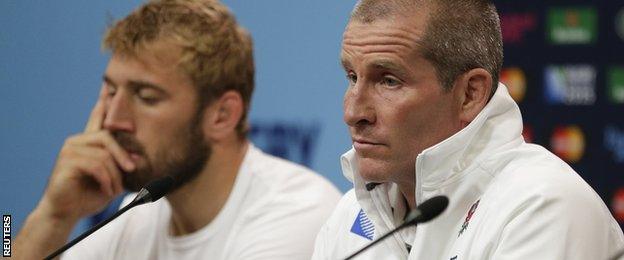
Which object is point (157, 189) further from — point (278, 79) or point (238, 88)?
point (278, 79)

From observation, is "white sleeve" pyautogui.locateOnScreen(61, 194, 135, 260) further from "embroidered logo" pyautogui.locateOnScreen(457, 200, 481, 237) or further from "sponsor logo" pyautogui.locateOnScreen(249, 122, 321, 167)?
"embroidered logo" pyautogui.locateOnScreen(457, 200, 481, 237)

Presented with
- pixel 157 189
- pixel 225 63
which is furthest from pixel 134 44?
pixel 157 189

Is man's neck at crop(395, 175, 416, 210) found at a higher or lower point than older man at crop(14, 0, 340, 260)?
lower

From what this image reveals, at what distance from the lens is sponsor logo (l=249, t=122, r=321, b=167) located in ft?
11.6

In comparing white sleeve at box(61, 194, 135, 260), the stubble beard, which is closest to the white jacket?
the stubble beard

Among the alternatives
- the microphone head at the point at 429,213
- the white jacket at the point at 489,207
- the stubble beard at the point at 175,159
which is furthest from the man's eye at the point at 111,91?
the microphone head at the point at 429,213

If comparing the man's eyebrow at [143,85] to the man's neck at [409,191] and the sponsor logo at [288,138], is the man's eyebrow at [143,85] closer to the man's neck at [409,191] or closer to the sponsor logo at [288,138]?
the sponsor logo at [288,138]

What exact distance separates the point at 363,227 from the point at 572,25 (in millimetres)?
1009

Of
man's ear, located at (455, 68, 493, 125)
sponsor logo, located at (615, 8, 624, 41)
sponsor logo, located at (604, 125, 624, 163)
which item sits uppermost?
sponsor logo, located at (615, 8, 624, 41)

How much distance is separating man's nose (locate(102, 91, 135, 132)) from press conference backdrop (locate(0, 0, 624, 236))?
435 millimetres

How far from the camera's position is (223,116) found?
11.0ft

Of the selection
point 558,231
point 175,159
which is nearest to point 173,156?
point 175,159

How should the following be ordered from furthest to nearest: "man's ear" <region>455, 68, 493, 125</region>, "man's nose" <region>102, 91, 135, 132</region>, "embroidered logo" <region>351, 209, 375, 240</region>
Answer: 1. "man's nose" <region>102, 91, 135, 132</region>
2. "embroidered logo" <region>351, 209, 375, 240</region>
3. "man's ear" <region>455, 68, 493, 125</region>

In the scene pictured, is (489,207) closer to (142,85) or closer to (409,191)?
(409,191)
